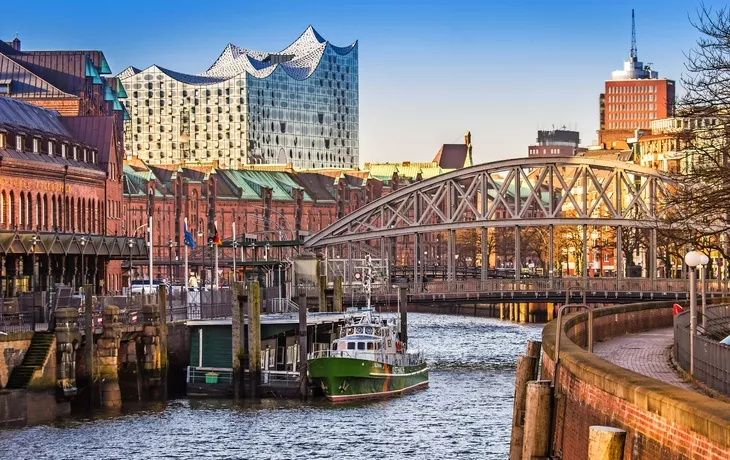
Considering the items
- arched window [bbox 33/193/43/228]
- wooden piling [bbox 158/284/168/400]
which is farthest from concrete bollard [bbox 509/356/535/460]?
arched window [bbox 33/193/43/228]

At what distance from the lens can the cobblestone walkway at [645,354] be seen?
36.3 meters

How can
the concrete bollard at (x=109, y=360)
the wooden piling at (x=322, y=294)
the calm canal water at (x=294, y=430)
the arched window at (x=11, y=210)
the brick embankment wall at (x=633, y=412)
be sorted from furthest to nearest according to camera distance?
the arched window at (x=11, y=210)
the wooden piling at (x=322, y=294)
the concrete bollard at (x=109, y=360)
the calm canal water at (x=294, y=430)
the brick embankment wall at (x=633, y=412)

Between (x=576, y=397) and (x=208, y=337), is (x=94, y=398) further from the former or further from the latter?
(x=576, y=397)

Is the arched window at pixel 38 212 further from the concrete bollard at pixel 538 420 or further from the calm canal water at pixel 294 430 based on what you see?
the concrete bollard at pixel 538 420

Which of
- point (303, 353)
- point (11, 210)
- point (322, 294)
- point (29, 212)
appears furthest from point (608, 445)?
point (29, 212)

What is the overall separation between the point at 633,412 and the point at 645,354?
23366 millimetres

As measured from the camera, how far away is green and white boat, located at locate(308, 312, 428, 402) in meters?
68.9

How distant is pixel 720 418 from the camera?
17.6 metres

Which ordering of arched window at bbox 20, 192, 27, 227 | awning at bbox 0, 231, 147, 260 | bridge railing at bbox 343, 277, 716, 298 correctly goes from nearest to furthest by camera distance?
awning at bbox 0, 231, 147, 260 → arched window at bbox 20, 192, 27, 227 → bridge railing at bbox 343, 277, 716, 298

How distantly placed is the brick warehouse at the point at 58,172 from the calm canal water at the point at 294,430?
22.9 meters

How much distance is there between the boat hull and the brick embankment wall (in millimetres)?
35890

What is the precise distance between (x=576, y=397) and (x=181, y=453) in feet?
94.4

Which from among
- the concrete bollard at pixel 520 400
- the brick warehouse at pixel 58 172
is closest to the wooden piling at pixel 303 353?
the brick warehouse at pixel 58 172

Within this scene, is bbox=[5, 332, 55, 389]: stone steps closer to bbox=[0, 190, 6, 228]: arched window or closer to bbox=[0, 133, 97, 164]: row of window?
bbox=[0, 190, 6, 228]: arched window
